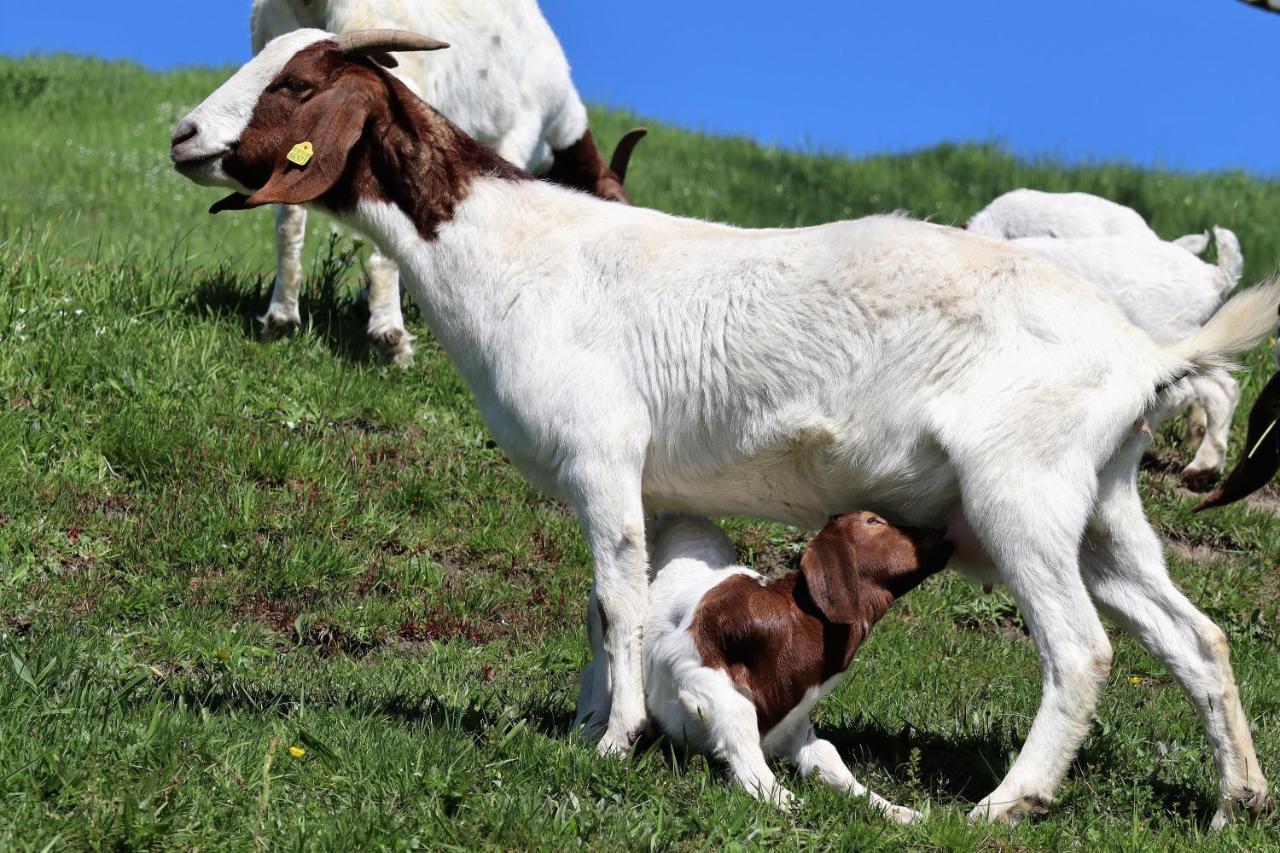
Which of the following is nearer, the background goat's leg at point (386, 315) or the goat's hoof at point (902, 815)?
the goat's hoof at point (902, 815)

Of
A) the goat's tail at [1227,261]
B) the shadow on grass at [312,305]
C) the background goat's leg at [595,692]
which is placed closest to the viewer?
the background goat's leg at [595,692]

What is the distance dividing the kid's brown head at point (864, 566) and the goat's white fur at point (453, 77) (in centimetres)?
435

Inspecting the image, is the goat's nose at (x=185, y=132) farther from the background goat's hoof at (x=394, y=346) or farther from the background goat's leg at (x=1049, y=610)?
the background goat's hoof at (x=394, y=346)

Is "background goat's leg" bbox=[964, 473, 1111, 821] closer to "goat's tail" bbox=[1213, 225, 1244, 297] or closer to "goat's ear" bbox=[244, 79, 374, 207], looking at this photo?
"goat's ear" bbox=[244, 79, 374, 207]

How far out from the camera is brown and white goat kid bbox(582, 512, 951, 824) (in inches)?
155

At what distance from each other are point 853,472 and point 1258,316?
1.18 meters

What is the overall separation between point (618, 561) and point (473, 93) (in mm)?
4942

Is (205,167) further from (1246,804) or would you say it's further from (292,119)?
(1246,804)

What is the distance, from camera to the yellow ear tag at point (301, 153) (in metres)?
4.54

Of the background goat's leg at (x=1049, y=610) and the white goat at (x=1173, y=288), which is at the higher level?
the white goat at (x=1173, y=288)

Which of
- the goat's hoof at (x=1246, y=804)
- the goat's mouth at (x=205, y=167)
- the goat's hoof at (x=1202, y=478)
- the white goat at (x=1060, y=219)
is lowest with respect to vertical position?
the goat's hoof at (x=1246, y=804)

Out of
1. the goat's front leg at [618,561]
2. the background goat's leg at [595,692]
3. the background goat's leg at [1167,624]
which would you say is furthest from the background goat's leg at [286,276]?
the background goat's leg at [1167,624]

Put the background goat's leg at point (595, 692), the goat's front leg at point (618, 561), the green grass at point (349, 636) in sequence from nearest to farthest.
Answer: the green grass at point (349, 636), the goat's front leg at point (618, 561), the background goat's leg at point (595, 692)

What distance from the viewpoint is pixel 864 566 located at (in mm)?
4051
